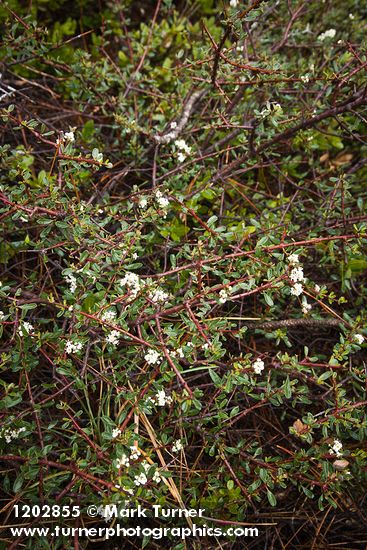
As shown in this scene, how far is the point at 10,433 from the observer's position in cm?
191

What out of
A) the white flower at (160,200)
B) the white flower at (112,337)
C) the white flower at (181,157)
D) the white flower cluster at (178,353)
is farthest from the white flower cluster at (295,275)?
the white flower at (181,157)

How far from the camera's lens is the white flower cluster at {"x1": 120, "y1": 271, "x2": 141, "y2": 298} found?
193cm

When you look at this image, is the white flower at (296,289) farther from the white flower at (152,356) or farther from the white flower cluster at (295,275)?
the white flower at (152,356)

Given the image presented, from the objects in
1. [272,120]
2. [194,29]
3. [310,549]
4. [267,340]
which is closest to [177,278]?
[267,340]

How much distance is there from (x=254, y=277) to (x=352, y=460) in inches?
38.0

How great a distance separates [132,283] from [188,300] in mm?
241

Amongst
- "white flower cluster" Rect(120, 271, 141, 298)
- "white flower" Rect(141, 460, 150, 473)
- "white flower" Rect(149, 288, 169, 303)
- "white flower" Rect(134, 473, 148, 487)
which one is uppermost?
"white flower cluster" Rect(120, 271, 141, 298)

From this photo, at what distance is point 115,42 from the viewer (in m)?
3.45

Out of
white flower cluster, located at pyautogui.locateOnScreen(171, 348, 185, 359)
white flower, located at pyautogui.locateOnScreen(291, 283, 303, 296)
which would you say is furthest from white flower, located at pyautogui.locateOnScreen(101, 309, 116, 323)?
white flower, located at pyautogui.locateOnScreen(291, 283, 303, 296)

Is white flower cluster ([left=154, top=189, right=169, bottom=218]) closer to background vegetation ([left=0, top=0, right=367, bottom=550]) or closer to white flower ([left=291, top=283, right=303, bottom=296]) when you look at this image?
background vegetation ([left=0, top=0, right=367, bottom=550])

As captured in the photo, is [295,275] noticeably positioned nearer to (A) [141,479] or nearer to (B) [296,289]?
(B) [296,289]

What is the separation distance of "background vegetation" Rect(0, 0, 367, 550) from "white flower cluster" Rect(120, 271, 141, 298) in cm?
2

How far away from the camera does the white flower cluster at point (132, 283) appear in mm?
1929

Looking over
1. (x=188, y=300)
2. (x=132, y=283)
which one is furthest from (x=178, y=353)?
(x=132, y=283)
